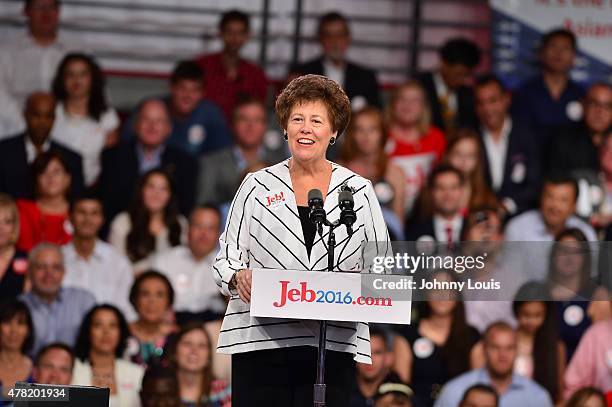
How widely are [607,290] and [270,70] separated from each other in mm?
4919

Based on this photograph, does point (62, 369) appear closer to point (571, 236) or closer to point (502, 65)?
point (571, 236)

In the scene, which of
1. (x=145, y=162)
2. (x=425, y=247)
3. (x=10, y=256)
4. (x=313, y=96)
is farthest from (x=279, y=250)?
(x=145, y=162)

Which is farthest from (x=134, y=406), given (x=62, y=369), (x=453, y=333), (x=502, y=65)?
(x=502, y=65)

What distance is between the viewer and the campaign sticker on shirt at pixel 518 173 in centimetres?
856

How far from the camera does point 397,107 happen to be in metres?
8.56

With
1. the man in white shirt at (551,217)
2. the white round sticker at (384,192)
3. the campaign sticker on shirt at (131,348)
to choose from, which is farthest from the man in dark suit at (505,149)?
the campaign sticker on shirt at (131,348)

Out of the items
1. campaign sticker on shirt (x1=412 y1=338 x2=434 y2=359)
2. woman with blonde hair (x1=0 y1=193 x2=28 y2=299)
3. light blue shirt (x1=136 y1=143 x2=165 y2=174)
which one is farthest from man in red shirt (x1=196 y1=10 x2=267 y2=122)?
campaign sticker on shirt (x1=412 y1=338 x2=434 y2=359)

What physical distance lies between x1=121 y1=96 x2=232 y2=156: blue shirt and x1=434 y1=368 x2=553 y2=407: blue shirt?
2.48m

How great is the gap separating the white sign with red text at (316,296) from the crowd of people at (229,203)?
2.24 m

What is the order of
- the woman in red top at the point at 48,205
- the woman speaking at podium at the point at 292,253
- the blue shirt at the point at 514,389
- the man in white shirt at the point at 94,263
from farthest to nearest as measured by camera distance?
1. the woman in red top at the point at 48,205
2. the man in white shirt at the point at 94,263
3. the blue shirt at the point at 514,389
4. the woman speaking at podium at the point at 292,253

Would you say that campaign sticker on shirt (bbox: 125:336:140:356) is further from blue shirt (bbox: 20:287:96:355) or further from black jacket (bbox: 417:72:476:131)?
black jacket (bbox: 417:72:476:131)

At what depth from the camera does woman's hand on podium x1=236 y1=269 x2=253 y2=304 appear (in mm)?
3926

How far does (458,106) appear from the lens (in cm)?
888

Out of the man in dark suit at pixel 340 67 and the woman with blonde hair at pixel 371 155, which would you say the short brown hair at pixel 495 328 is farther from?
the man in dark suit at pixel 340 67
